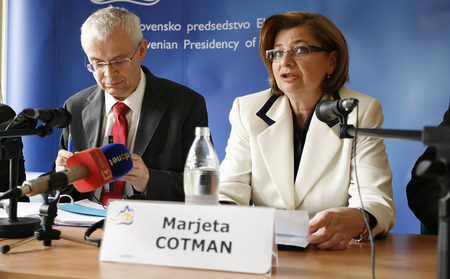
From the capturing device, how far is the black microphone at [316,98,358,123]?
2.81ft

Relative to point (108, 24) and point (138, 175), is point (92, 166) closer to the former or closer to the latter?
point (138, 175)

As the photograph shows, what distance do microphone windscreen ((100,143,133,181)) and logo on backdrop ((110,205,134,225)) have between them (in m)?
0.18

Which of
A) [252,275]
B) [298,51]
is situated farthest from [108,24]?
[252,275]

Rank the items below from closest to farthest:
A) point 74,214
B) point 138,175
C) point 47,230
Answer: point 47,230, point 74,214, point 138,175

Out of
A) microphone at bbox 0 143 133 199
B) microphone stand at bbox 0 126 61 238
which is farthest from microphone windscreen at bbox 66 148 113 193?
microphone stand at bbox 0 126 61 238

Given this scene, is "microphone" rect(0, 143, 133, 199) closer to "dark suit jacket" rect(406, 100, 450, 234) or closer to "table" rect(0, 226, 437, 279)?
"table" rect(0, 226, 437, 279)

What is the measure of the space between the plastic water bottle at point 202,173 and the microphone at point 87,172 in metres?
0.22

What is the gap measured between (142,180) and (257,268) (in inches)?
34.4

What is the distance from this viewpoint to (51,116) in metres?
1.18

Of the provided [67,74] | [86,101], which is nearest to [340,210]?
[86,101]

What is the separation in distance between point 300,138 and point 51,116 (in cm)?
102

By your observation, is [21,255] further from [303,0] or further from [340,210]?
[303,0]

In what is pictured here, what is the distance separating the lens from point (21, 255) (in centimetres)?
98

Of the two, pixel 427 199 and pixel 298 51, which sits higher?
pixel 298 51
